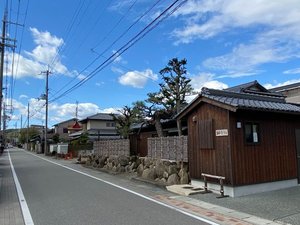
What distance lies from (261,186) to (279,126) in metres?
2.47

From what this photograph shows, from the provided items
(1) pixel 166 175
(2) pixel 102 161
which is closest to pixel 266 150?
(1) pixel 166 175

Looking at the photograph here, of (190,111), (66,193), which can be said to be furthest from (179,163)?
(66,193)

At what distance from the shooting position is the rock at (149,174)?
15.2 metres

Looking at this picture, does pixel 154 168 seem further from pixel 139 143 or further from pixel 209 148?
pixel 139 143

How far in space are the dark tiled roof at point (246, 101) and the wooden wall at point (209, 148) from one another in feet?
1.36

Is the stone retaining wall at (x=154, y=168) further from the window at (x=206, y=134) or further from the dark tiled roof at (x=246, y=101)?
the dark tiled roof at (x=246, y=101)

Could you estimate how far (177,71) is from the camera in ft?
63.5

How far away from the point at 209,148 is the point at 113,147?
43.2 feet

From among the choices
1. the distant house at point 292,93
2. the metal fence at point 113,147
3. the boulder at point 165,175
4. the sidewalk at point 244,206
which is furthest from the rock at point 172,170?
the distant house at point 292,93

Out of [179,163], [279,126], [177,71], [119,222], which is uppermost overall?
[177,71]

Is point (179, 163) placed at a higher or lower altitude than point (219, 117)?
lower

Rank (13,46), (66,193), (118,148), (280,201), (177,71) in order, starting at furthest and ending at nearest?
1. (13,46)
2. (118,148)
3. (177,71)
4. (66,193)
5. (280,201)

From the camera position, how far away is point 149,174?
50.9 feet

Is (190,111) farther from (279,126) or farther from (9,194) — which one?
(9,194)
